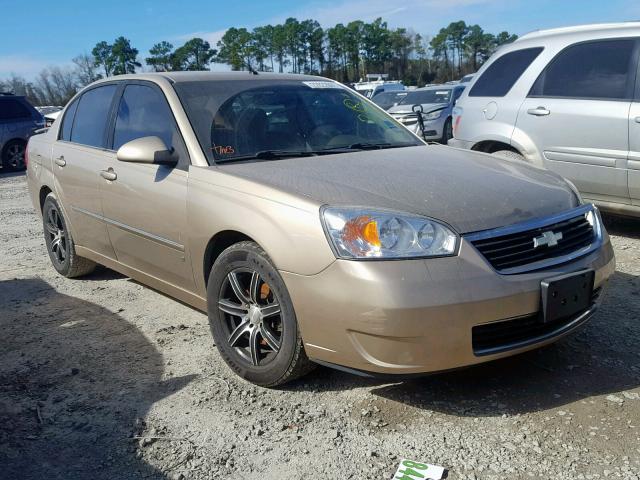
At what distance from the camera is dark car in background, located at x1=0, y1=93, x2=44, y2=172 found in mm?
15352

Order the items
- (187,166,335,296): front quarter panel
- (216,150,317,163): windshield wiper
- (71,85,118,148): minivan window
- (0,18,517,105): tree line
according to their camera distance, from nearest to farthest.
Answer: (187,166,335,296): front quarter panel → (216,150,317,163): windshield wiper → (71,85,118,148): minivan window → (0,18,517,105): tree line

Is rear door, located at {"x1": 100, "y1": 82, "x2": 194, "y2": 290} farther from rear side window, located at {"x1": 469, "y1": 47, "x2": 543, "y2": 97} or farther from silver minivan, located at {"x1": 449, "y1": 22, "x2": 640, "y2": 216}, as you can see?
rear side window, located at {"x1": 469, "y1": 47, "x2": 543, "y2": 97}

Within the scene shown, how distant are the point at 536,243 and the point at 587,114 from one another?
10.7ft

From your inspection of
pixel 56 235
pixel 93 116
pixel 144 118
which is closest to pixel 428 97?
pixel 56 235

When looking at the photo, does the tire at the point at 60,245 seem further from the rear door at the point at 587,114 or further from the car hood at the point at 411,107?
the car hood at the point at 411,107

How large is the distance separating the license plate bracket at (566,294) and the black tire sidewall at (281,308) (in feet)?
3.68

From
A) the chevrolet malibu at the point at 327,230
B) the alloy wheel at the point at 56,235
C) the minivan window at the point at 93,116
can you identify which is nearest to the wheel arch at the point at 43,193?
the alloy wheel at the point at 56,235

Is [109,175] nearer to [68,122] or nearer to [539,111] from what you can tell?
[68,122]

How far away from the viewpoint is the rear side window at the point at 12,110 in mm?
15325

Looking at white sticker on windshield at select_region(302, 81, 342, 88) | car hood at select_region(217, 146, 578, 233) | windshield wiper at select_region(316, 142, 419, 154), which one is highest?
white sticker on windshield at select_region(302, 81, 342, 88)

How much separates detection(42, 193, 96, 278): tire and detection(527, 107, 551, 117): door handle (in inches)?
164

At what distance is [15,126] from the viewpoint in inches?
607

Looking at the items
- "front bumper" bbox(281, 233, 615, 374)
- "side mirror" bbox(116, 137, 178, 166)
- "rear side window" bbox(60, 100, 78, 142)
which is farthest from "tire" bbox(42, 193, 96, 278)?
"front bumper" bbox(281, 233, 615, 374)

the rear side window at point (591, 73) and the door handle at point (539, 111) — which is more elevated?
the rear side window at point (591, 73)
